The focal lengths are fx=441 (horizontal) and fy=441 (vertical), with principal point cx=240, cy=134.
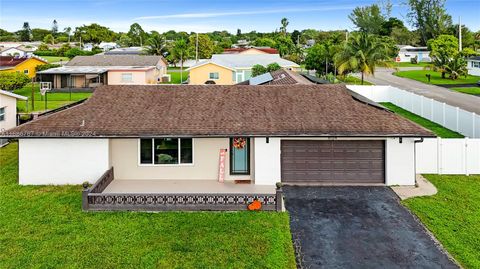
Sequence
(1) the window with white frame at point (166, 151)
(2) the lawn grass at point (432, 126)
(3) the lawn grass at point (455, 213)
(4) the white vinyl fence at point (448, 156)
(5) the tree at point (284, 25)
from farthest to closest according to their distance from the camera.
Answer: (5) the tree at point (284, 25) < (2) the lawn grass at point (432, 126) < (4) the white vinyl fence at point (448, 156) < (1) the window with white frame at point (166, 151) < (3) the lawn grass at point (455, 213)

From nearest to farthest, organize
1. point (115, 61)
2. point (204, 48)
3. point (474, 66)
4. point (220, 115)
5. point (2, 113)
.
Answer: point (220, 115), point (2, 113), point (115, 61), point (474, 66), point (204, 48)

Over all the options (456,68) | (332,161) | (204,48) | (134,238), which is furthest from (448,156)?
(204,48)

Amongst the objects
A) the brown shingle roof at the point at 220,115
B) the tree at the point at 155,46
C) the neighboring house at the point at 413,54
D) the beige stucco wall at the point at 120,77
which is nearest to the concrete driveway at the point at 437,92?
the brown shingle roof at the point at 220,115

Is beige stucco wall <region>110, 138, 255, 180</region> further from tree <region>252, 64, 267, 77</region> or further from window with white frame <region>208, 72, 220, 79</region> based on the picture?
window with white frame <region>208, 72, 220, 79</region>

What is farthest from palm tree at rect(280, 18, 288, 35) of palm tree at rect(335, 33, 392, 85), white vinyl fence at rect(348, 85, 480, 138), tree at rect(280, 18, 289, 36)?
white vinyl fence at rect(348, 85, 480, 138)

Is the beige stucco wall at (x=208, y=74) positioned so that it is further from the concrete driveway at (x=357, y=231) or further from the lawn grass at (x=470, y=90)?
the concrete driveway at (x=357, y=231)

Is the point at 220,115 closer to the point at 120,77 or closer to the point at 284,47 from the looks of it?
the point at 120,77

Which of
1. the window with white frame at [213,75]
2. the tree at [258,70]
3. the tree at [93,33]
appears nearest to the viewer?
the tree at [258,70]
